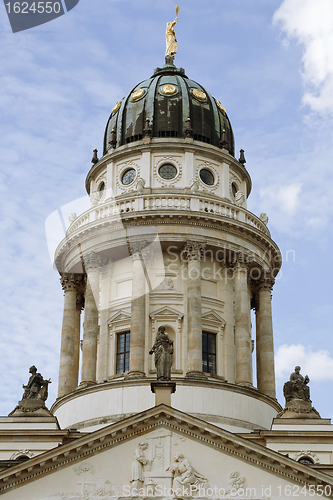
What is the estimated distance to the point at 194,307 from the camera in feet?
168

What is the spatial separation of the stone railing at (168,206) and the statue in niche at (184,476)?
1892 centimetres

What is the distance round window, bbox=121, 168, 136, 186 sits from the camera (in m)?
57.0

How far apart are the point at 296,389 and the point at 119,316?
1256cm

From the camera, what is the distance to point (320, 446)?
144 feet

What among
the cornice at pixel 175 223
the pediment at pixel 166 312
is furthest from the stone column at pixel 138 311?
the cornice at pixel 175 223

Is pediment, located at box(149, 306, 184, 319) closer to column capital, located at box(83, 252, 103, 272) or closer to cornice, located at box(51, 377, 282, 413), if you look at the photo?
cornice, located at box(51, 377, 282, 413)

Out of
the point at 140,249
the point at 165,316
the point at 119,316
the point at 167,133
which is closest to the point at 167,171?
the point at 167,133

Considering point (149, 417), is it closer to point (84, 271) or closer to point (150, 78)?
point (84, 271)

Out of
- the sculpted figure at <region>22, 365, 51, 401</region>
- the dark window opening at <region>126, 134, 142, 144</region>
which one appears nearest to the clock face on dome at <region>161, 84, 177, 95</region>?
the dark window opening at <region>126, 134, 142, 144</region>

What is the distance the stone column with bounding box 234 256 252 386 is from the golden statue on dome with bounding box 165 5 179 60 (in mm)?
19210

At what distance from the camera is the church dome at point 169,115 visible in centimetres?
5812

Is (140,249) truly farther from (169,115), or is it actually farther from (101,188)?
(169,115)

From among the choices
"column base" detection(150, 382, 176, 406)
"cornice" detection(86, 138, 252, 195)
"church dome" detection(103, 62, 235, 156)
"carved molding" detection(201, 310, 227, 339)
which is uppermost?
"church dome" detection(103, 62, 235, 156)

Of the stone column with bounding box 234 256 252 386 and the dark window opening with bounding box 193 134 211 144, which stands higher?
the dark window opening with bounding box 193 134 211 144
